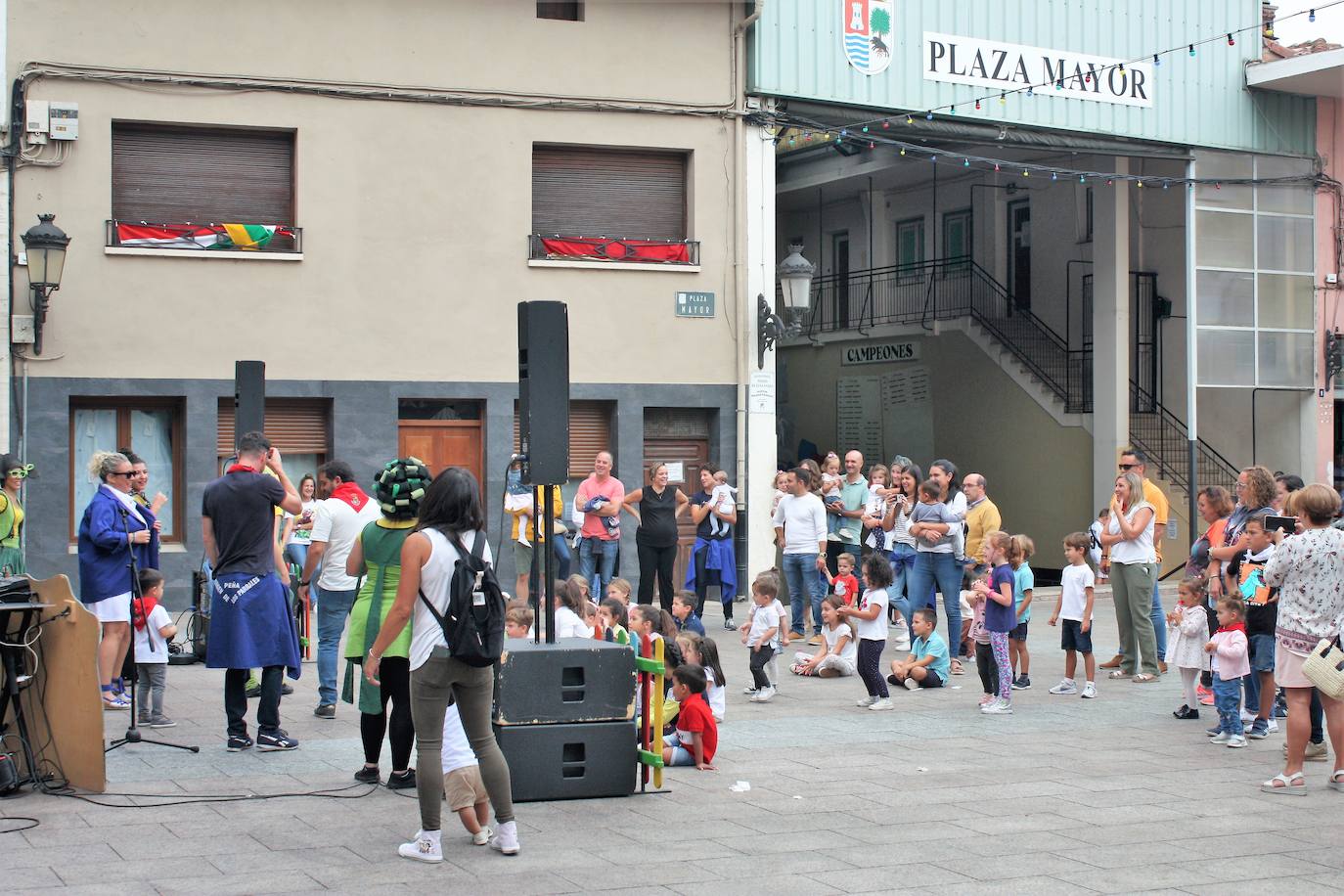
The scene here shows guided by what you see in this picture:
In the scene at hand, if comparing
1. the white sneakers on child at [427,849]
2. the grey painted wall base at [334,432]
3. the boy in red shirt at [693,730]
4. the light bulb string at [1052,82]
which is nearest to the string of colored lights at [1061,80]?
the light bulb string at [1052,82]

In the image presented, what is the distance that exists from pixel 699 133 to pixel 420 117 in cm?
340

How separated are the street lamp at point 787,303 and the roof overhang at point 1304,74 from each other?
843 centimetres

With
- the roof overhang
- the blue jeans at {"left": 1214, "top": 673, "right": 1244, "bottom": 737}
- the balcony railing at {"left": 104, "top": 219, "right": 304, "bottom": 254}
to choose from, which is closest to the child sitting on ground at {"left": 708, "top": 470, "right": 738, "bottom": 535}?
the balcony railing at {"left": 104, "top": 219, "right": 304, "bottom": 254}

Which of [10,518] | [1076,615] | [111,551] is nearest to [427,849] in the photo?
[111,551]

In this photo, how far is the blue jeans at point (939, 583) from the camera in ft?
44.8

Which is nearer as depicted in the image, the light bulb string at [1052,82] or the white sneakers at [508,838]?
the white sneakers at [508,838]

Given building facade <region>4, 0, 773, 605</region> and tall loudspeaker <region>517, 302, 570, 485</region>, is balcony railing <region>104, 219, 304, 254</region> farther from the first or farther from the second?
tall loudspeaker <region>517, 302, 570, 485</region>

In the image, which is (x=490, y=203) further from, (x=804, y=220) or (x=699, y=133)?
(x=804, y=220)

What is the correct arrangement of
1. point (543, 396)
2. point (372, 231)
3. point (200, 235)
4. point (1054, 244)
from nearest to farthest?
point (543, 396)
point (200, 235)
point (372, 231)
point (1054, 244)

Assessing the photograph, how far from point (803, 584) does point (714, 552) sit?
171 cm

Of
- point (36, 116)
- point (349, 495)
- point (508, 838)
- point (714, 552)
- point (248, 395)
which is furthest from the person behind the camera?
point (714, 552)

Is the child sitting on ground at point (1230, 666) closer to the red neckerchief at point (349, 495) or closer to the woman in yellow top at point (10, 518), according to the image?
the red neckerchief at point (349, 495)

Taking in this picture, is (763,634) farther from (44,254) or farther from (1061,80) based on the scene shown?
(1061,80)

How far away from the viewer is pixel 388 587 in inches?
324
